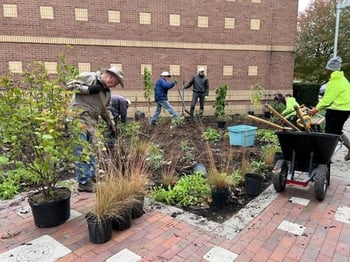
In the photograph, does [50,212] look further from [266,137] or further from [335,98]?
[266,137]

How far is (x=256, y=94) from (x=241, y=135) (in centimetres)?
489

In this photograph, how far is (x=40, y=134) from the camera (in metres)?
2.39

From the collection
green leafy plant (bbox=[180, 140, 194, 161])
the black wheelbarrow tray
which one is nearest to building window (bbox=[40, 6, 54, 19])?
green leafy plant (bbox=[180, 140, 194, 161])

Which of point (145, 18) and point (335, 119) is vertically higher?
point (145, 18)

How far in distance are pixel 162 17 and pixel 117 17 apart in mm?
1627

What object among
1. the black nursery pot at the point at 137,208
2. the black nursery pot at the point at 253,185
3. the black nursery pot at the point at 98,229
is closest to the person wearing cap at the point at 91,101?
the black nursery pot at the point at 137,208

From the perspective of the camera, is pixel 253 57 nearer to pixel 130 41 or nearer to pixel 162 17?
pixel 162 17

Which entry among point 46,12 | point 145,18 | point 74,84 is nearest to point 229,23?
point 145,18

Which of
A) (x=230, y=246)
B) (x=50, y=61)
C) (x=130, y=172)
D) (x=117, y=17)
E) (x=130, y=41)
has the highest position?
(x=117, y=17)

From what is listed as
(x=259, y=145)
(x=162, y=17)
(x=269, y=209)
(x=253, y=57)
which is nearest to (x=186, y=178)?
(x=269, y=209)

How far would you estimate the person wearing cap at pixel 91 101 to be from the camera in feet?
11.0

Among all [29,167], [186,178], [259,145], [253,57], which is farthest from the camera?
[253,57]

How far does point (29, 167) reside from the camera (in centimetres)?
275

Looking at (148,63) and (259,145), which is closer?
(259,145)
